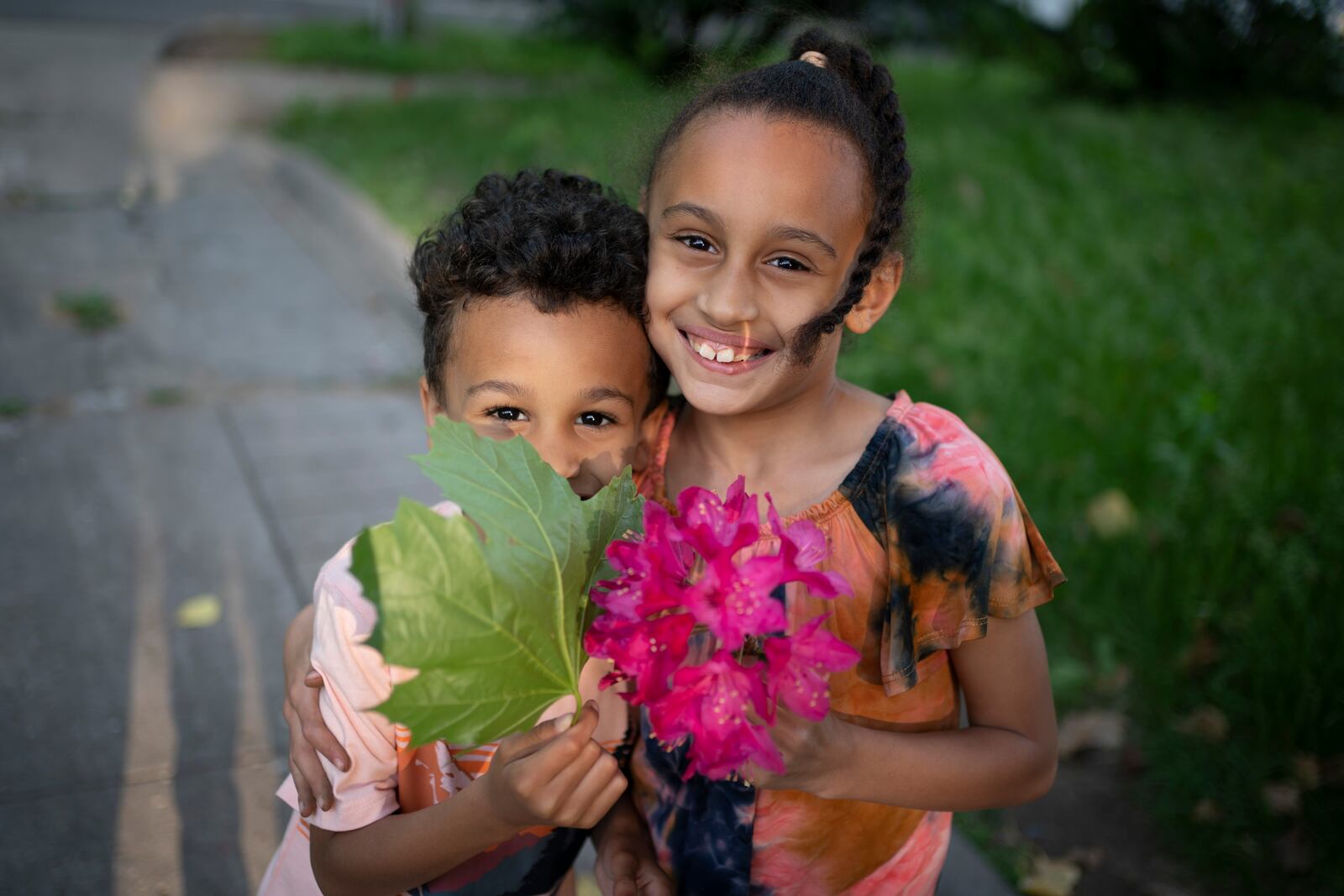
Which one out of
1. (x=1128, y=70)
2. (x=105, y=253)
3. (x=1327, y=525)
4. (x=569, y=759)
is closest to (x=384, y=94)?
(x=105, y=253)

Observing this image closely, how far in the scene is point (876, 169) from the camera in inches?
67.8

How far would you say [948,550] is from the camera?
164 centimetres

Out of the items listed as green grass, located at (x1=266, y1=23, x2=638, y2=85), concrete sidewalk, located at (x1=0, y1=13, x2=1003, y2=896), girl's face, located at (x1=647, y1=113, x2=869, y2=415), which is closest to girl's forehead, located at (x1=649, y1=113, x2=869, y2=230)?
girl's face, located at (x1=647, y1=113, x2=869, y2=415)

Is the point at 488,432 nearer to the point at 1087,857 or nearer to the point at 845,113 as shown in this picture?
the point at 845,113

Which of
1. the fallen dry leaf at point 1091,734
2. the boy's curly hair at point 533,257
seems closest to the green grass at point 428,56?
the fallen dry leaf at point 1091,734

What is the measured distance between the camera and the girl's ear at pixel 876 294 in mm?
1792

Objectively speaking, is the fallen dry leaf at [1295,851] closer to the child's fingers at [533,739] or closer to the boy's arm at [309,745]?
the child's fingers at [533,739]

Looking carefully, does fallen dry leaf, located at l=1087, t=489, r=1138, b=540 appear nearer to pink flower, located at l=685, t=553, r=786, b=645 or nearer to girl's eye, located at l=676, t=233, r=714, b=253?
girl's eye, located at l=676, t=233, r=714, b=253

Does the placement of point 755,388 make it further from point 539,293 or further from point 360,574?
point 360,574

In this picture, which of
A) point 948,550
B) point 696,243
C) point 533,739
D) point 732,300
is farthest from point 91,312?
point 948,550

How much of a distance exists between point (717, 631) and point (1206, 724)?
2.20 meters

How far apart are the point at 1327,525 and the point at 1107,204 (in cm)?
329

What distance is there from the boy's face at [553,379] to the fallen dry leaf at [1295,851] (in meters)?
1.84

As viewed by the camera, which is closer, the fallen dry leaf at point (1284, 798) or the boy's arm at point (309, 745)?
the boy's arm at point (309, 745)
